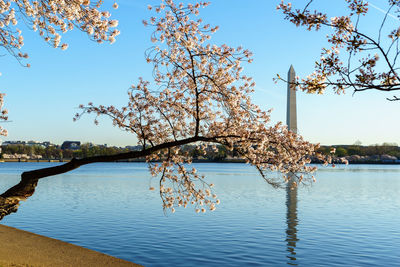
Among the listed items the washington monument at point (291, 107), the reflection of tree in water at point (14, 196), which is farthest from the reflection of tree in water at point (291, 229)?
the washington monument at point (291, 107)

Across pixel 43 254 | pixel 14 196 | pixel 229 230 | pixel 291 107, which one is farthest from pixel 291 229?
pixel 291 107

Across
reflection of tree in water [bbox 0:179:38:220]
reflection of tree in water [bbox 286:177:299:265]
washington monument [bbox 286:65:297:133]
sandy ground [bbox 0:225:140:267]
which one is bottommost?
reflection of tree in water [bbox 286:177:299:265]

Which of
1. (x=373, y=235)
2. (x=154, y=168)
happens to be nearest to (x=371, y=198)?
(x=373, y=235)

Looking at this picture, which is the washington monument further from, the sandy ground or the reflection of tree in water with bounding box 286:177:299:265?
the sandy ground

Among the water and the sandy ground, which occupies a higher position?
the sandy ground

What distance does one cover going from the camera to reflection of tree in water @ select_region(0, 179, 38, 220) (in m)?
11.4

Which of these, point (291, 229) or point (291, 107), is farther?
point (291, 107)

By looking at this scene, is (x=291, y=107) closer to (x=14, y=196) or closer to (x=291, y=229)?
(x=291, y=229)

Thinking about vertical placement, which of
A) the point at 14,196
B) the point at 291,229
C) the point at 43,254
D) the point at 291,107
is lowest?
the point at 291,229

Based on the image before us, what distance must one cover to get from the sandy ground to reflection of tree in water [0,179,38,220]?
141 cm

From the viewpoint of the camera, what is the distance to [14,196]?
464 inches

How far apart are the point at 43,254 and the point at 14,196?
2361mm

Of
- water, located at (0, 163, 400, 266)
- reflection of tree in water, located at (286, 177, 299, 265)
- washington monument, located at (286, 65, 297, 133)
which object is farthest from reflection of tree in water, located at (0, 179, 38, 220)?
washington monument, located at (286, 65, 297, 133)

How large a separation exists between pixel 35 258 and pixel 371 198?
1476 inches
